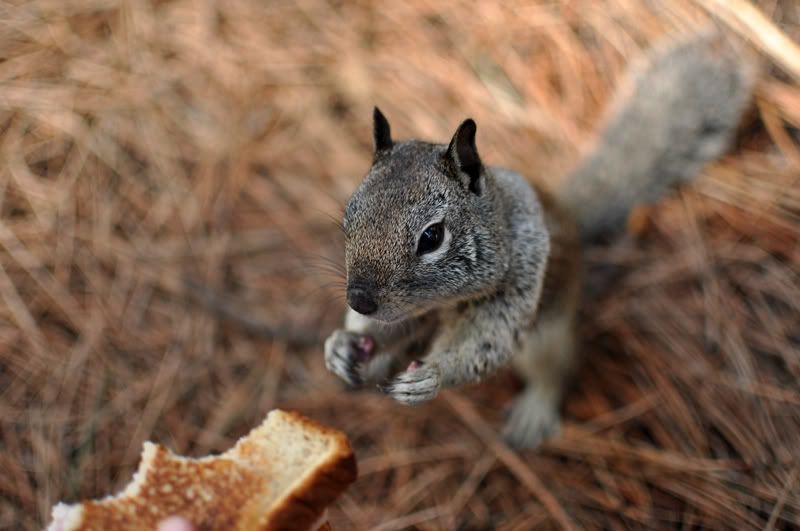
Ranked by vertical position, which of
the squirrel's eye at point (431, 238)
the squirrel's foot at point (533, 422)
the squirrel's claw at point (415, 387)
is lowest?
the squirrel's foot at point (533, 422)

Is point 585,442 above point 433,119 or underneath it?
underneath

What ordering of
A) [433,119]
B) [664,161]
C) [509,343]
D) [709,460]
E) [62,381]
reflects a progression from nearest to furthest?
[509,343]
[709,460]
[62,381]
[664,161]
[433,119]

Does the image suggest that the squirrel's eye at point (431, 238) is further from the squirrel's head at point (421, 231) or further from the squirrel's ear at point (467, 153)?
the squirrel's ear at point (467, 153)

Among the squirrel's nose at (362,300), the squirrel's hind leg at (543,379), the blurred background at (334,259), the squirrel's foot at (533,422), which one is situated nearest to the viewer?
the squirrel's nose at (362,300)

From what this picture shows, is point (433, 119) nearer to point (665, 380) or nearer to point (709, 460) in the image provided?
point (665, 380)

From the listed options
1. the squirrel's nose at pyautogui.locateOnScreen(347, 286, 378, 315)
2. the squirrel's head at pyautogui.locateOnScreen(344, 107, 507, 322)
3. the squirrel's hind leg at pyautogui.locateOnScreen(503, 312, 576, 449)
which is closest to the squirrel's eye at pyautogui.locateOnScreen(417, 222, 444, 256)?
the squirrel's head at pyautogui.locateOnScreen(344, 107, 507, 322)

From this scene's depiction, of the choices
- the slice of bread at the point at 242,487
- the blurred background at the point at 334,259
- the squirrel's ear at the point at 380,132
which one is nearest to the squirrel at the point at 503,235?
the squirrel's ear at the point at 380,132

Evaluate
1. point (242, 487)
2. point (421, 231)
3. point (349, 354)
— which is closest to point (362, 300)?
point (421, 231)

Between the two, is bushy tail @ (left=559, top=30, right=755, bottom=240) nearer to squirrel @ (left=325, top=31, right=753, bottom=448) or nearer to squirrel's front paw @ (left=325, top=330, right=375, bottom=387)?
squirrel @ (left=325, top=31, right=753, bottom=448)

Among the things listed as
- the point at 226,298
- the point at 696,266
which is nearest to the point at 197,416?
the point at 226,298
